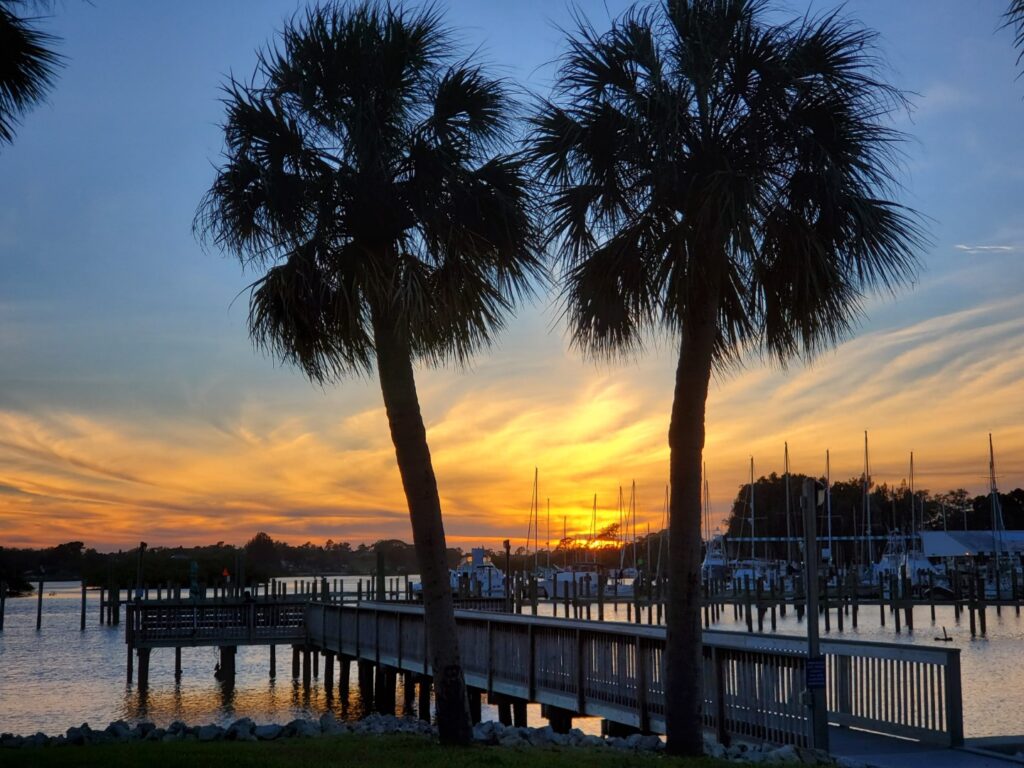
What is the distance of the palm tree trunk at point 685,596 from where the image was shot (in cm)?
1347

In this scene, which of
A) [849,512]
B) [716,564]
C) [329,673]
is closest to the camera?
[329,673]

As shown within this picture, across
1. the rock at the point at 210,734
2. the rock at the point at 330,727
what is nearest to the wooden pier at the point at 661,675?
the rock at the point at 330,727

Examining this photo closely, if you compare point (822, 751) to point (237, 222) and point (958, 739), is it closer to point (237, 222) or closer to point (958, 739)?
point (958, 739)

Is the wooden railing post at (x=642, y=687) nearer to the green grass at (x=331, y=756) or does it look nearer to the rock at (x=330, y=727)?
the green grass at (x=331, y=756)

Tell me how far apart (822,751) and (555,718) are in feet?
27.5

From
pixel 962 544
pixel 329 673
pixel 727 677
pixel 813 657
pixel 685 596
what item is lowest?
pixel 329 673

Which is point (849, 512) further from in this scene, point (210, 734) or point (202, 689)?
point (210, 734)

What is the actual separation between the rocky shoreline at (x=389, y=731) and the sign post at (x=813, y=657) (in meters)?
0.35

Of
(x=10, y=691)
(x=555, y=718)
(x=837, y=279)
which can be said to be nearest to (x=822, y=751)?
(x=837, y=279)

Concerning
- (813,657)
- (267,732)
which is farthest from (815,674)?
(267,732)

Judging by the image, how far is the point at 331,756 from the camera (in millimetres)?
13508

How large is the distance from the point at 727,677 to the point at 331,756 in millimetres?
5780

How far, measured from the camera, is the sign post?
528 inches

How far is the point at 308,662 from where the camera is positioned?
41.8 meters
